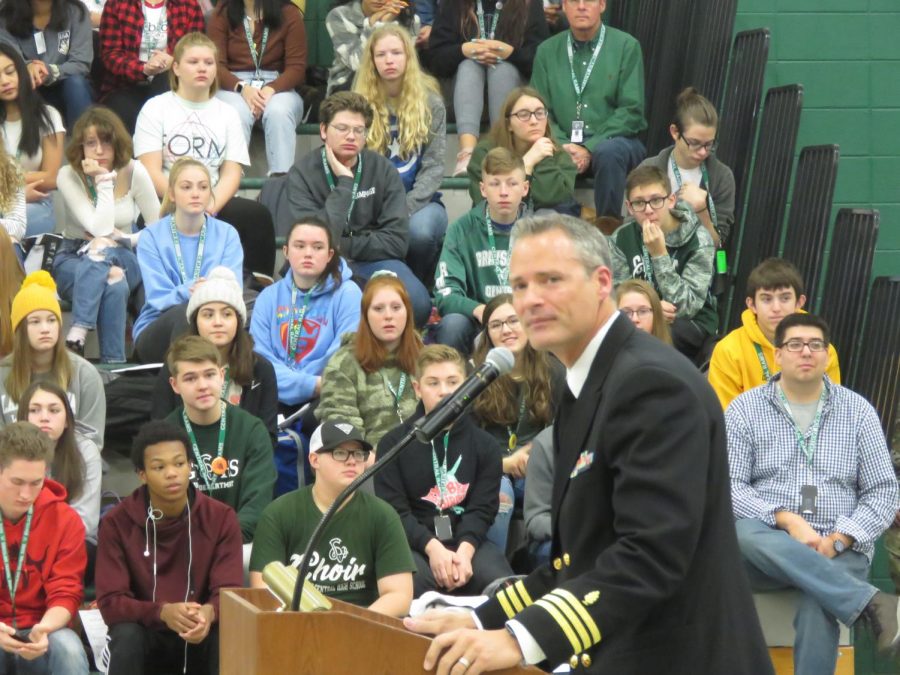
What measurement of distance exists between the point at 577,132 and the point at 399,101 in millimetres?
974

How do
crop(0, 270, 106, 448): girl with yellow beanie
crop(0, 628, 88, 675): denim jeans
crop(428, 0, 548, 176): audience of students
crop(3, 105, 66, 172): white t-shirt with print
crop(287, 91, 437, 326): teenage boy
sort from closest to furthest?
crop(0, 628, 88, 675): denim jeans → crop(0, 270, 106, 448): girl with yellow beanie → crop(287, 91, 437, 326): teenage boy → crop(3, 105, 66, 172): white t-shirt with print → crop(428, 0, 548, 176): audience of students

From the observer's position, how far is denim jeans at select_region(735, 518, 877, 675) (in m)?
5.86

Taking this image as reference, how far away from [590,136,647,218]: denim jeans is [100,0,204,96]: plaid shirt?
239 centimetres

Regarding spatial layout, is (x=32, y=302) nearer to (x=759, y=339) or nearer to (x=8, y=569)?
(x=8, y=569)

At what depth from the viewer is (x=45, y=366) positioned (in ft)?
21.3

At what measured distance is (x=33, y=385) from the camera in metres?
6.14

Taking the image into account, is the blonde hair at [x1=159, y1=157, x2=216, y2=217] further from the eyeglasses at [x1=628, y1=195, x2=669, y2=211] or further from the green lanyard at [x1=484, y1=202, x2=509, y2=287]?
the eyeglasses at [x1=628, y1=195, x2=669, y2=211]

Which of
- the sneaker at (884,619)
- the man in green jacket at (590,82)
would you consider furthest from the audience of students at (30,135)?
the sneaker at (884,619)

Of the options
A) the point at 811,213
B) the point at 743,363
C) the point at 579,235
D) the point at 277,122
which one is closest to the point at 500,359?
the point at 579,235

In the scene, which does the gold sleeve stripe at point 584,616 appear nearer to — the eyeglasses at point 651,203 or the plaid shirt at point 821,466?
the plaid shirt at point 821,466

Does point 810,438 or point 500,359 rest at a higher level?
point 500,359

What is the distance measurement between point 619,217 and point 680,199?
1.73 ft

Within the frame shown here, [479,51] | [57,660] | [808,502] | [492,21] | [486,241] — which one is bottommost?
[57,660]

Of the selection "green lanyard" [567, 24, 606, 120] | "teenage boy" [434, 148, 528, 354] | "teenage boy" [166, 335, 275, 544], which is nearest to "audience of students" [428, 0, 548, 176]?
"green lanyard" [567, 24, 606, 120]
